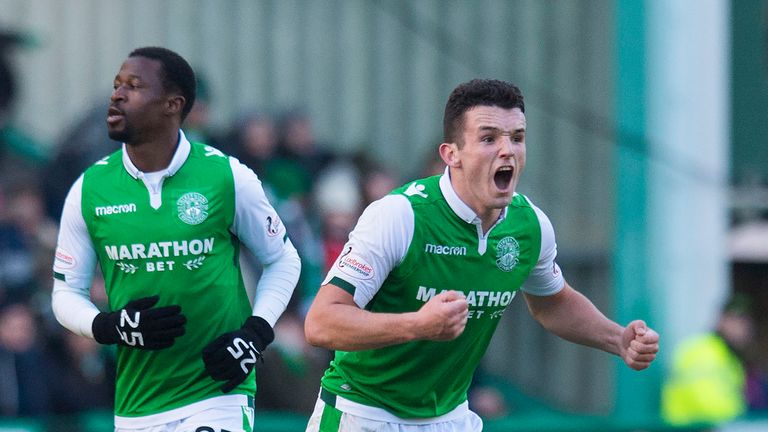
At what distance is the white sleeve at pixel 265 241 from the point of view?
600 centimetres

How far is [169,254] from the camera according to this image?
5.82 meters

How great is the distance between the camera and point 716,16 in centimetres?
1267

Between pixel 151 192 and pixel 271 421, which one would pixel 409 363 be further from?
pixel 271 421

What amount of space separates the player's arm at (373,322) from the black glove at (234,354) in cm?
53

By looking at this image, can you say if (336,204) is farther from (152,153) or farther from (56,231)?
A: (152,153)

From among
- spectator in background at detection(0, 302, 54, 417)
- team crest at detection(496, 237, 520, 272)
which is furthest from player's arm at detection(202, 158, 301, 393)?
spectator in background at detection(0, 302, 54, 417)

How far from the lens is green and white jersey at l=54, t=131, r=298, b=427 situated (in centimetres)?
582

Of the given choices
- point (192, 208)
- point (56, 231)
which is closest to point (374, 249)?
point (192, 208)

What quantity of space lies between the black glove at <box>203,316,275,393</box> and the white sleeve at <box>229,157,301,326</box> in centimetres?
17

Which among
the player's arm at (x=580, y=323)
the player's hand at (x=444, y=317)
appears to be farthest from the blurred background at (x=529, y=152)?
the player's hand at (x=444, y=317)

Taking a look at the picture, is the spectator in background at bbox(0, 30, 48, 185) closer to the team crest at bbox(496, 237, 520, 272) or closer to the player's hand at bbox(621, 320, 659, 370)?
the team crest at bbox(496, 237, 520, 272)

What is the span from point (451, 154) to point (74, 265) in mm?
1665

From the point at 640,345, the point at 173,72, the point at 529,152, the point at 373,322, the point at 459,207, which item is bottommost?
the point at 373,322

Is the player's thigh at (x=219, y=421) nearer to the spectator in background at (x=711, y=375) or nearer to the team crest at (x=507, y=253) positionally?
the team crest at (x=507, y=253)
